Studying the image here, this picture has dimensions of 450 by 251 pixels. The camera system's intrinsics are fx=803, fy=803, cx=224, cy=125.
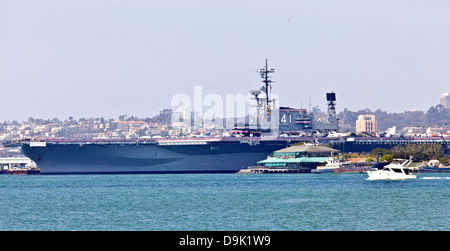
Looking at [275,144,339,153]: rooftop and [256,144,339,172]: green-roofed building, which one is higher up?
[275,144,339,153]: rooftop

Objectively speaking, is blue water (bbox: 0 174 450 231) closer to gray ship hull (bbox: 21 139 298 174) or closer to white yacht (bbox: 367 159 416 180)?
white yacht (bbox: 367 159 416 180)

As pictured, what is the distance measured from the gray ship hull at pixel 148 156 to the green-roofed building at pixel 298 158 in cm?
108

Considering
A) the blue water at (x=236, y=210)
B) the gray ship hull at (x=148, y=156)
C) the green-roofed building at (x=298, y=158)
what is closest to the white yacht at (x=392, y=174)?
the blue water at (x=236, y=210)

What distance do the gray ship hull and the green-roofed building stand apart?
108 cm

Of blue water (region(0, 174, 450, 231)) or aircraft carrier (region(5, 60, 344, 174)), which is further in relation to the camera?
aircraft carrier (region(5, 60, 344, 174))

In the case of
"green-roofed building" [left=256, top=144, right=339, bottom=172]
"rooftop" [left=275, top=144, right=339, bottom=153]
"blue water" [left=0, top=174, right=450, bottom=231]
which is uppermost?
"rooftop" [left=275, top=144, right=339, bottom=153]

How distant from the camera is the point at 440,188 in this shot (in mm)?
50188

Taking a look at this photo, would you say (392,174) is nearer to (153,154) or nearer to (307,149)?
(307,149)

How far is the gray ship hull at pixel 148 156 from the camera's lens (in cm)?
9325

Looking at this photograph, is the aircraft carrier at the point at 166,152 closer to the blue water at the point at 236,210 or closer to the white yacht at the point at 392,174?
the white yacht at the point at 392,174

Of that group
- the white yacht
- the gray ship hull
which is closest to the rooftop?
the gray ship hull

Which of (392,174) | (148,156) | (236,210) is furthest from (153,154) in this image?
(236,210)

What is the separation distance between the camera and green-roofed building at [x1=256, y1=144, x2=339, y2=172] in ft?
304
